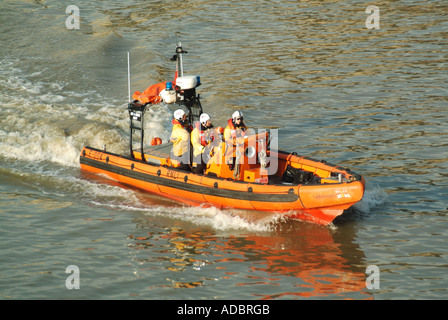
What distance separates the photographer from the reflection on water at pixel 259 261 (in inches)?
370

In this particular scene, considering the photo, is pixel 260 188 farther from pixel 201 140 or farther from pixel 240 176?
pixel 201 140

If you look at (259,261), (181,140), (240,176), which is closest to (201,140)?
(181,140)

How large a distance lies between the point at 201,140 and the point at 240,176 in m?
0.97

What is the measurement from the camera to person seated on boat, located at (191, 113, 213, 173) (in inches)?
477

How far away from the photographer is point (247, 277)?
9656 millimetres

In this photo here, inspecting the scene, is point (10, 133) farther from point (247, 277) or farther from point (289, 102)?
point (247, 277)

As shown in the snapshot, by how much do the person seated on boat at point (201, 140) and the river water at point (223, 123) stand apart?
3.06 ft

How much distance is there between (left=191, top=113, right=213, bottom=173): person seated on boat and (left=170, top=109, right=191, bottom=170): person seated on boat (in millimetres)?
210

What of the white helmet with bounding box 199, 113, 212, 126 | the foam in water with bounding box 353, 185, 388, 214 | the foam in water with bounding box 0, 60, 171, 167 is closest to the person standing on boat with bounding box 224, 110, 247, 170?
the white helmet with bounding box 199, 113, 212, 126

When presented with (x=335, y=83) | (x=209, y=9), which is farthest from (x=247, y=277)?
(x=209, y=9)

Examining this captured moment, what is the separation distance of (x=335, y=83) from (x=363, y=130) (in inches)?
135

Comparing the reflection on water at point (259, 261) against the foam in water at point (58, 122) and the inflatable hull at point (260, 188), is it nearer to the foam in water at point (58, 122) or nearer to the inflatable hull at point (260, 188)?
the inflatable hull at point (260, 188)

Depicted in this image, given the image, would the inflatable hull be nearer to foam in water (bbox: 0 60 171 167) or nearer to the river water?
the river water
